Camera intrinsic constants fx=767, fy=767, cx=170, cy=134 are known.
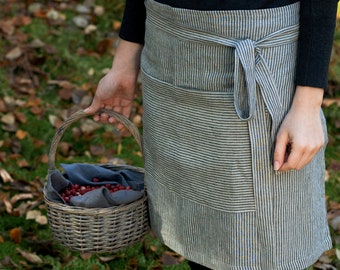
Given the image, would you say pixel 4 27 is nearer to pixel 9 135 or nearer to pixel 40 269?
pixel 9 135

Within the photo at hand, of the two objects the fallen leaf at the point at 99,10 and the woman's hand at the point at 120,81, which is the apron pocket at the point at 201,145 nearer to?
the woman's hand at the point at 120,81

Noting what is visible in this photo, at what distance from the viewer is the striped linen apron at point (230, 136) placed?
1.87 meters

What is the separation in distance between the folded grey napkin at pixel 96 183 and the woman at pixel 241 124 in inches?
8.8

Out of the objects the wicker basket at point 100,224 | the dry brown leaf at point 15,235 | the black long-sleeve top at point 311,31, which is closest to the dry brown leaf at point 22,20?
the dry brown leaf at point 15,235

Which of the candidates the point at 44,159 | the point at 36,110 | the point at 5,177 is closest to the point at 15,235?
the point at 5,177

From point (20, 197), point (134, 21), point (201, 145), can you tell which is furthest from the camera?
point (20, 197)

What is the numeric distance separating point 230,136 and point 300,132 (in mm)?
179

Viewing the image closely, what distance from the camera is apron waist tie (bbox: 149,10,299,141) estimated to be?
6.05 feet

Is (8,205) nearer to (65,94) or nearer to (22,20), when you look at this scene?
(65,94)

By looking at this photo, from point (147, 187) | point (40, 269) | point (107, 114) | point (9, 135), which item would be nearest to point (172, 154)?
point (147, 187)

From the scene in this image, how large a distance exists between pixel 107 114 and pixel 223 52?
64 cm

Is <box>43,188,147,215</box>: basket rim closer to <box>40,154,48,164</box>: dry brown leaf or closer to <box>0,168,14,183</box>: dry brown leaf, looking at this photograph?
<box>0,168,14,183</box>: dry brown leaf

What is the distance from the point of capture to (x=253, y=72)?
6.10 feet

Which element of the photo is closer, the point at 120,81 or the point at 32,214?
the point at 120,81
